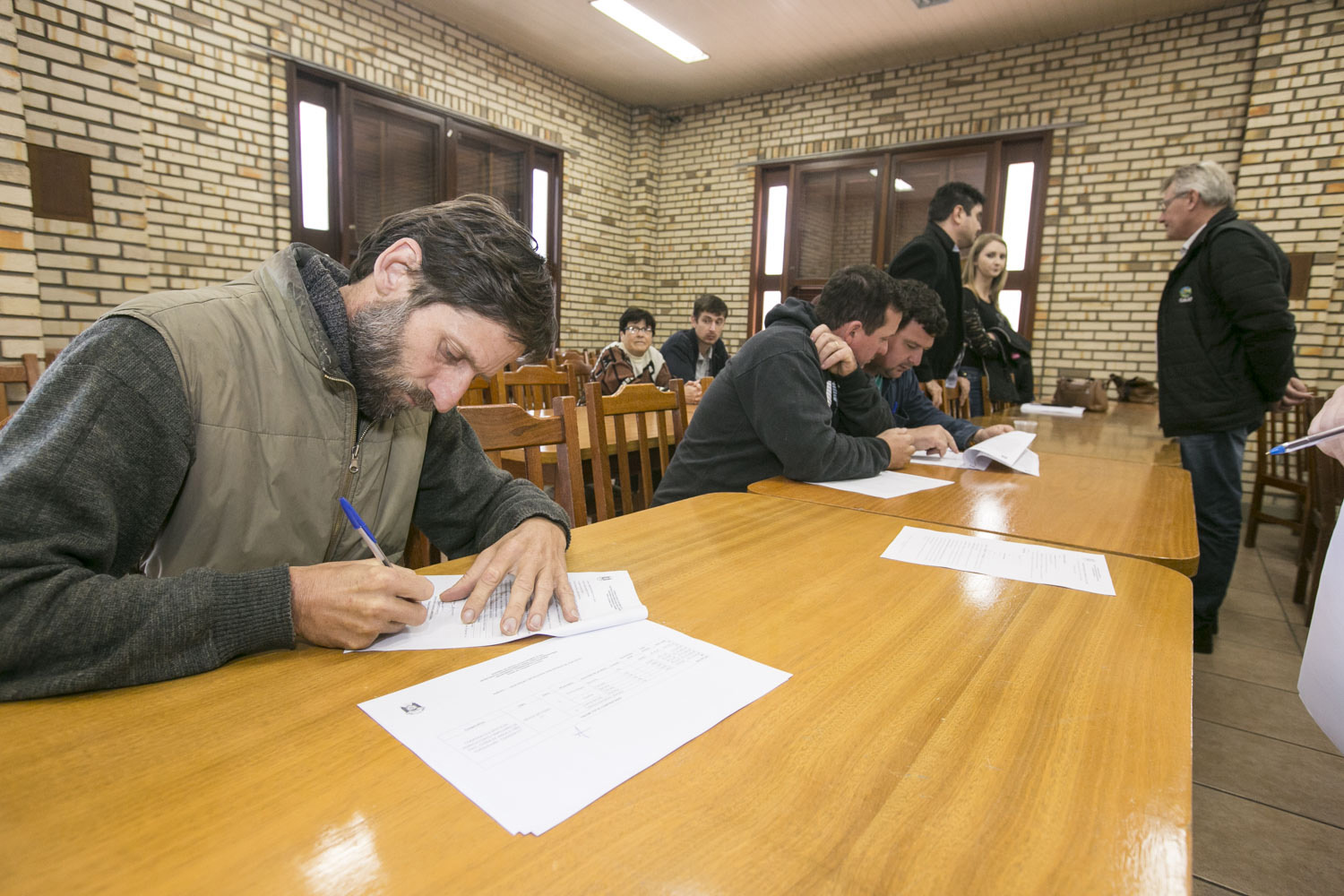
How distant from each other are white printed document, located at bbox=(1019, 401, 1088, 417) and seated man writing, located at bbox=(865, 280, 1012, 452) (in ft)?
4.78

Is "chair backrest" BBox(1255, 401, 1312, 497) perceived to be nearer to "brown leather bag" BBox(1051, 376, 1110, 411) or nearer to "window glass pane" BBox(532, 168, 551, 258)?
"brown leather bag" BBox(1051, 376, 1110, 411)

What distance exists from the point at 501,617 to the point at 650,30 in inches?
231

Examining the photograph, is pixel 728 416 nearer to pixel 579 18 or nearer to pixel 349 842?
pixel 349 842

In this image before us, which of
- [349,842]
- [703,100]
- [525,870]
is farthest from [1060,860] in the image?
[703,100]

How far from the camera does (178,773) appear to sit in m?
0.57

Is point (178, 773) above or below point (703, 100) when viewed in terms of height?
below

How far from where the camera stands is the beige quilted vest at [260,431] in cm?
93

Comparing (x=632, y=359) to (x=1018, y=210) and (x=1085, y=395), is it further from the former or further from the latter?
(x=1018, y=210)

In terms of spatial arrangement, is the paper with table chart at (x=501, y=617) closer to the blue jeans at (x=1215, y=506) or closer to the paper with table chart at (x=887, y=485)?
the paper with table chart at (x=887, y=485)

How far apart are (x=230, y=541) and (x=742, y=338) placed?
640 centimetres

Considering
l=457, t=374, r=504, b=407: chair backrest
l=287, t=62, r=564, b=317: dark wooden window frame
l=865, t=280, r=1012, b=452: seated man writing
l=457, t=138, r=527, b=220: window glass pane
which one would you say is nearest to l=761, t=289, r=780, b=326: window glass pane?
l=457, t=138, r=527, b=220: window glass pane

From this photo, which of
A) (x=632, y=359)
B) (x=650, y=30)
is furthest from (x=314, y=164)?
(x=650, y=30)

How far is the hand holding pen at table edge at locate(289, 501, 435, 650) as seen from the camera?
79 cm

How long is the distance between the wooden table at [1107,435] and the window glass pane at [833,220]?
9.67 ft
